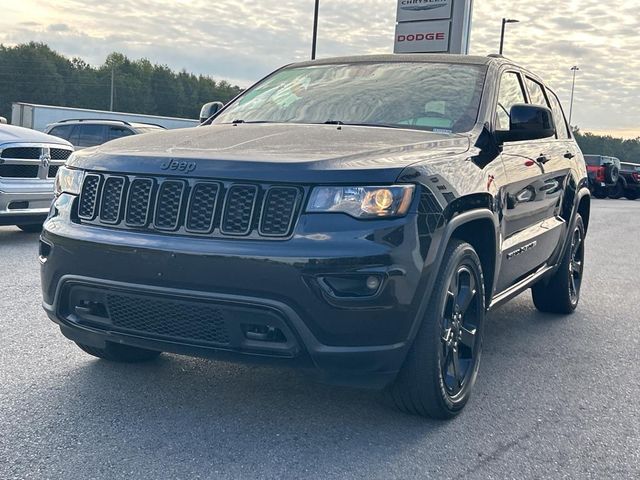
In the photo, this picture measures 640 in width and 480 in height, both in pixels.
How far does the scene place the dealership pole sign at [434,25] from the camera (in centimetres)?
1934

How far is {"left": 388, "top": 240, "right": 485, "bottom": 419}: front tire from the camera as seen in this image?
10.8ft

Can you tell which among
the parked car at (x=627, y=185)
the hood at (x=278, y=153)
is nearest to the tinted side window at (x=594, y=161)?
the parked car at (x=627, y=185)

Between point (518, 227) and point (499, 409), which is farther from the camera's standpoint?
point (518, 227)

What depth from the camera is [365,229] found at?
2943mm

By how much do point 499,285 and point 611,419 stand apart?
901mm

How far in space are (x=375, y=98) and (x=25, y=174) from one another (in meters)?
5.31

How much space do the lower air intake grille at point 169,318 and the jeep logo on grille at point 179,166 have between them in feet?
1.77

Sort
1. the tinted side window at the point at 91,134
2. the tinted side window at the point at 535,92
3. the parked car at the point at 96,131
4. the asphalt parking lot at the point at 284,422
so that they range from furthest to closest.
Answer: the tinted side window at the point at 91,134
the parked car at the point at 96,131
the tinted side window at the point at 535,92
the asphalt parking lot at the point at 284,422

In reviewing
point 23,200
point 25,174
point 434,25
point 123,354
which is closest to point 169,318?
point 123,354

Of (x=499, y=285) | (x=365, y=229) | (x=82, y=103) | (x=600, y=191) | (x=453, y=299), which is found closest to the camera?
(x=365, y=229)

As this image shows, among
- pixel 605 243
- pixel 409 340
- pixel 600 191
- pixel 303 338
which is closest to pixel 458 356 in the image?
pixel 409 340

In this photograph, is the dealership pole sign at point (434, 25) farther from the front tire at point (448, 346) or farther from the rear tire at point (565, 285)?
the front tire at point (448, 346)

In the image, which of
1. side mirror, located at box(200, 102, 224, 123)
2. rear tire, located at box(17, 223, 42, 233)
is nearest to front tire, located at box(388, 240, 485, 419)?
side mirror, located at box(200, 102, 224, 123)

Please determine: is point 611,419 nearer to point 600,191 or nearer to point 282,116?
point 282,116
